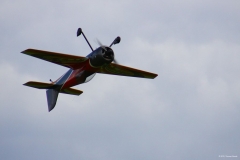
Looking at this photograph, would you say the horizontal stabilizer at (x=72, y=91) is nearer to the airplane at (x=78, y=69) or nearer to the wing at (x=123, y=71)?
the airplane at (x=78, y=69)

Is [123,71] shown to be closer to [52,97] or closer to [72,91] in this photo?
[72,91]

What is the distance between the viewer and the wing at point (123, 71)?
3689cm

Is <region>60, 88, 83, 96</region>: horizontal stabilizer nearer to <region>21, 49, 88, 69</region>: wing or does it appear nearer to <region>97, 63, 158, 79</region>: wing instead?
<region>97, 63, 158, 79</region>: wing

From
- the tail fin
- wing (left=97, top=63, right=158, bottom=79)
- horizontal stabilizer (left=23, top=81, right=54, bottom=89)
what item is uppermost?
wing (left=97, top=63, right=158, bottom=79)

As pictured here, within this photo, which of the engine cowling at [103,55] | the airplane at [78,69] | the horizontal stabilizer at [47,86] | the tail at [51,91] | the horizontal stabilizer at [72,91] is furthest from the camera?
the horizontal stabilizer at [72,91]

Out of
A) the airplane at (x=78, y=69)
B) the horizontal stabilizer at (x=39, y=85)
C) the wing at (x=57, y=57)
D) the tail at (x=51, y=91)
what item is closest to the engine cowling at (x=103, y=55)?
the airplane at (x=78, y=69)

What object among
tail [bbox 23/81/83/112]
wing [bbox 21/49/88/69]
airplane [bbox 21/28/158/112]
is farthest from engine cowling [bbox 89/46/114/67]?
tail [bbox 23/81/83/112]

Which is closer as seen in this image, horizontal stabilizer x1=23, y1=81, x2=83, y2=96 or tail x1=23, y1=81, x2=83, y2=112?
horizontal stabilizer x1=23, y1=81, x2=83, y2=96

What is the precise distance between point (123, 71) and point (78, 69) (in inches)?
137

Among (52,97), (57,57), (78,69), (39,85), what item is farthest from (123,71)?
(39,85)

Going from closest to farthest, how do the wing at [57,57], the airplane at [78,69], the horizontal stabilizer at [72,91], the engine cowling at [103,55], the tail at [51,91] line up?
1. the engine cowling at [103,55]
2. the airplane at [78,69]
3. the wing at [57,57]
4. the tail at [51,91]
5. the horizontal stabilizer at [72,91]

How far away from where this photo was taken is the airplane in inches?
1350

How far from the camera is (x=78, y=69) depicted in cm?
3700

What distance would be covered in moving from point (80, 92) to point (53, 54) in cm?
651
